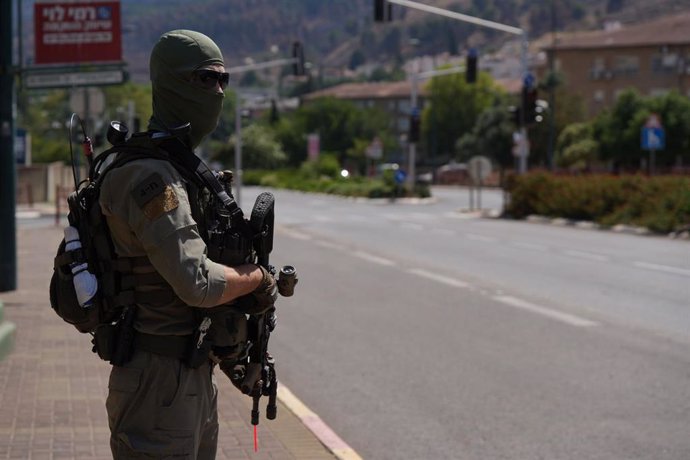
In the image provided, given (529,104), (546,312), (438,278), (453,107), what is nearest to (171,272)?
(546,312)

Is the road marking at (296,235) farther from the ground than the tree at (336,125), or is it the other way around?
the tree at (336,125)

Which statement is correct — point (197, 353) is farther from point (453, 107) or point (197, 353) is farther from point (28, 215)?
point (453, 107)

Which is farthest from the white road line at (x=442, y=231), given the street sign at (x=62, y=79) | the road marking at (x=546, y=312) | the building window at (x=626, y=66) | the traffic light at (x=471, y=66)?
the building window at (x=626, y=66)

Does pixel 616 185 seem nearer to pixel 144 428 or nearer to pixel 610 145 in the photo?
pixel 144 428

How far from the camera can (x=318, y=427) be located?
23.1 ft

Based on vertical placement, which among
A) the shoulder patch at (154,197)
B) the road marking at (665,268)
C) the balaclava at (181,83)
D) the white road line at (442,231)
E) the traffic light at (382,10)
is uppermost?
the traffic light at (382,10)

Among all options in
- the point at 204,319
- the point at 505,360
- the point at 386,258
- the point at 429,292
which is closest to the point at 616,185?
the point at 386,258

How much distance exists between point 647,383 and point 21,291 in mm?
8239

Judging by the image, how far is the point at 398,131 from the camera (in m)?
165

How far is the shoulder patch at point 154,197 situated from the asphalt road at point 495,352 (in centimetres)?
366

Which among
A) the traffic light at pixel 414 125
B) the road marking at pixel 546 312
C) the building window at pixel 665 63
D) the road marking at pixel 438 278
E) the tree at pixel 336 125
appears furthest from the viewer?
the tree at pixel 336 125

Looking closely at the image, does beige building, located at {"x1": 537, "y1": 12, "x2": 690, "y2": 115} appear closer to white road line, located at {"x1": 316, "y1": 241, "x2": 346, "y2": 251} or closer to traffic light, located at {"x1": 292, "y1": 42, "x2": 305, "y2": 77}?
traffic light, located at {"x1": 292, "y1": 42, "x2": 305, "y2": 77}

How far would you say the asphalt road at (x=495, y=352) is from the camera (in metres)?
7.13

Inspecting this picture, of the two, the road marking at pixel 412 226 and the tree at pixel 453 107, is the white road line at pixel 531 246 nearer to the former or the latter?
the road marking at pixel 412 226
